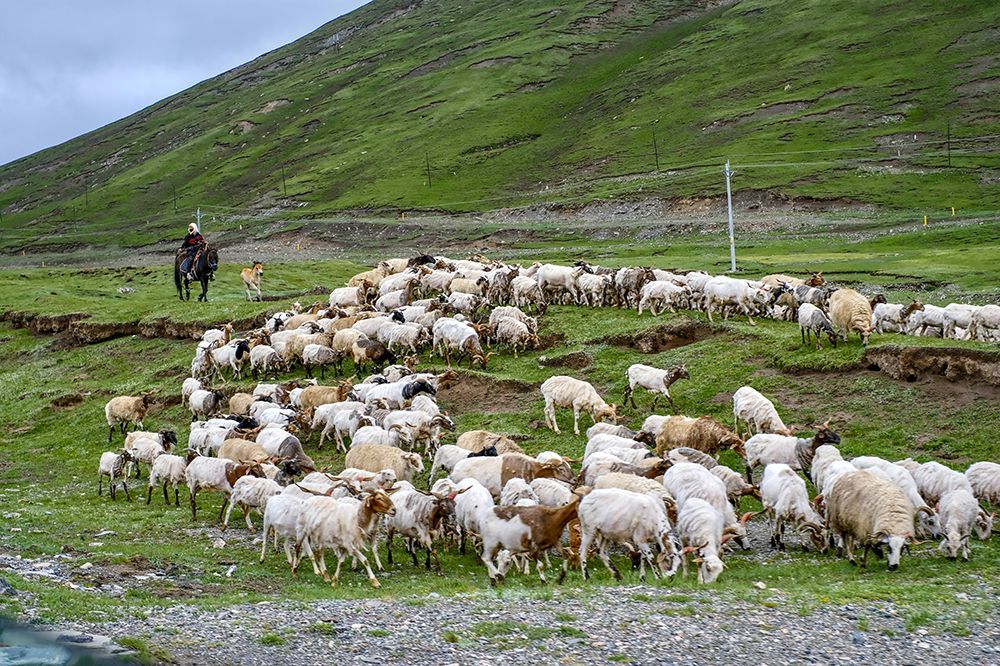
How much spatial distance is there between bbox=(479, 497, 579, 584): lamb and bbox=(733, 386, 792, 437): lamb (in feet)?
24.2

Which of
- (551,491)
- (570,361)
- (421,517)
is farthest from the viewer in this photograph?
(570,361)

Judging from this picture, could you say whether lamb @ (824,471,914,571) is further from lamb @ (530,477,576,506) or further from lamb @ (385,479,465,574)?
lamb @ (385,479,465,574)

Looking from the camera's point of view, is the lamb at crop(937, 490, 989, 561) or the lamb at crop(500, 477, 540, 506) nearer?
the lamb at crop(937, 490, 989, 561)

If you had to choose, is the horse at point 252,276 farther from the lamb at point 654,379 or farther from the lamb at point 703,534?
the lamb at point 703,534

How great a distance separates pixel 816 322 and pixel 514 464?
11.1m

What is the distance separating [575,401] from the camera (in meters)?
24.3

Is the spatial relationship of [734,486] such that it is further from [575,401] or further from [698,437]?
[575,401]

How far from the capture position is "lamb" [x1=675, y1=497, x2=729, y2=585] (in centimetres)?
1441

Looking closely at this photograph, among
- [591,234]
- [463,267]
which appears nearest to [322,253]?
[591,234]

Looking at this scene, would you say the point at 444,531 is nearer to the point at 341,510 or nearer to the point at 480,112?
the point at 341,510

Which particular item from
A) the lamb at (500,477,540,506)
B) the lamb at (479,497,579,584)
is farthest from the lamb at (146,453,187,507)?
the lamb at (479,497,579,584)

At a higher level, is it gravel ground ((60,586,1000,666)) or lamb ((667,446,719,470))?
lamb ((667,446,719,470))

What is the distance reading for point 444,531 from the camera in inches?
676

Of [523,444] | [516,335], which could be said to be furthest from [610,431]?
[516,335]
